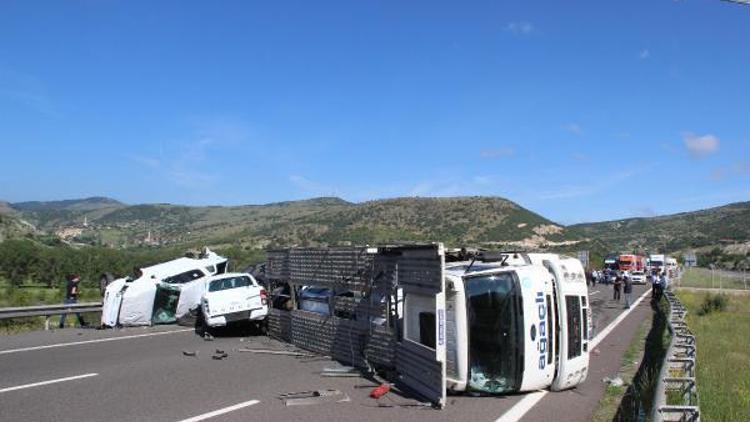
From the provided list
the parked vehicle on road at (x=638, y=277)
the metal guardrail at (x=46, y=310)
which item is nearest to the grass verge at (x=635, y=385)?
the metal guardrail at (x=46, y=310)

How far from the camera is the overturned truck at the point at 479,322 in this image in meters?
9.53

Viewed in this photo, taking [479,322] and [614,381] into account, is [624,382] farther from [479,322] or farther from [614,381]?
[479,322]

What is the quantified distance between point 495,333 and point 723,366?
17.3 feet

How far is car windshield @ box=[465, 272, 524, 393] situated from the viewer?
31.2ft

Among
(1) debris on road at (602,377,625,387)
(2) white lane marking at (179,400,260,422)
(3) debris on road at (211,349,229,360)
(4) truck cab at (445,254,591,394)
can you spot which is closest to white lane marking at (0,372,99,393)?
(3) debris on road at (211,349,229,360)

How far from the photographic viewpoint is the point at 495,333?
953 cm

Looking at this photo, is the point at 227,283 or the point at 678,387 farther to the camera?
the point at 227,283

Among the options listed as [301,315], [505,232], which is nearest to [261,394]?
[301,315]

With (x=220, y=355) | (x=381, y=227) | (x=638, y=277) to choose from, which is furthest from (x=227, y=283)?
(x=381, y=227)

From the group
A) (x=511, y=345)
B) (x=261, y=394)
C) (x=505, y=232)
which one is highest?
(x=505, y=232)

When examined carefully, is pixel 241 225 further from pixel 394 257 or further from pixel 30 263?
pixel 394 257

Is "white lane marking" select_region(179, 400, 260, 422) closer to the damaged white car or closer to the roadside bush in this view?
the damaged white car

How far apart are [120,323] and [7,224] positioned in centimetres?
9092

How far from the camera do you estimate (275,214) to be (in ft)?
522
